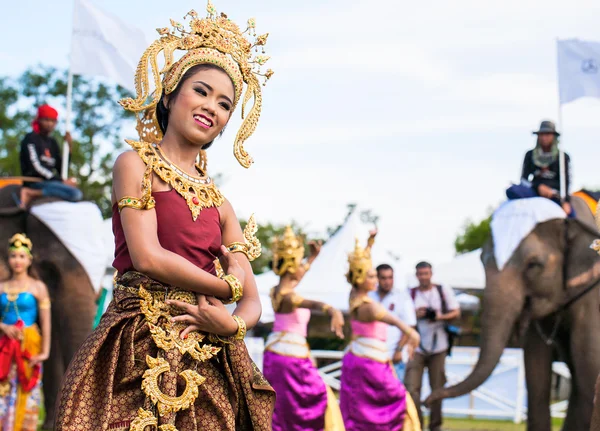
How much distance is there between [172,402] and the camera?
3.63m

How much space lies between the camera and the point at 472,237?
4759cm

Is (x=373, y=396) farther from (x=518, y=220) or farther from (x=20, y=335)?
(x=20, y=335)

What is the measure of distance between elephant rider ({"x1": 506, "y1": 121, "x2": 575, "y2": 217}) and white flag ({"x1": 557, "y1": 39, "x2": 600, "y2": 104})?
2.04 meters

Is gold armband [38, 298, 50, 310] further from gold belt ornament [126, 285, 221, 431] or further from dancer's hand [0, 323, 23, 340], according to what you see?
gold belt ornament [126, 285, 221, 431]

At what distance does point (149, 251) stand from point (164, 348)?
342 mm

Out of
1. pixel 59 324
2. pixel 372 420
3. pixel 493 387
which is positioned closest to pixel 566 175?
pixel 372 420

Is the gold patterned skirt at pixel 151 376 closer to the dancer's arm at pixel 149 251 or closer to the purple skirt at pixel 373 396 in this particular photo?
the dancer's arm at pixel 149 251

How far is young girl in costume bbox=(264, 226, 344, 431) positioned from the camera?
30.1 ft

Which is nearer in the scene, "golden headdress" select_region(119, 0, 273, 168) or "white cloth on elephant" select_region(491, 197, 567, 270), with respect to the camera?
"golden headdress" select_region(119, 0, 273, 168)

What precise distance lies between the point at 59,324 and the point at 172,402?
7.12 m

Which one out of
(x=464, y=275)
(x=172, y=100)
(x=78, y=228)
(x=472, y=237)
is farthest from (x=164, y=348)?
(x=472, y=237)

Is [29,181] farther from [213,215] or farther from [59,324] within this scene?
[213,215]

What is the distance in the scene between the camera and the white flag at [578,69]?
12.6 metres

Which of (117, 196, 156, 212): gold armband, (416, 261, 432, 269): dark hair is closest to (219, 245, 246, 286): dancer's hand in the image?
(117, 196, 156, 212): gold armband
